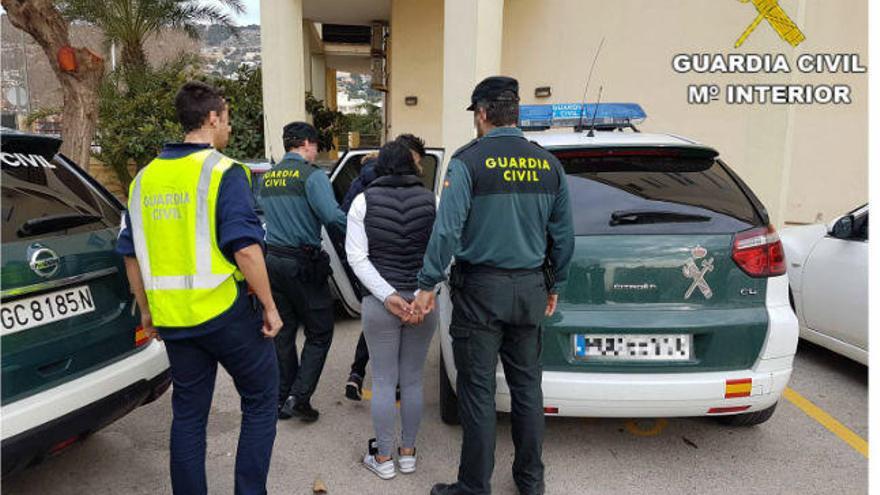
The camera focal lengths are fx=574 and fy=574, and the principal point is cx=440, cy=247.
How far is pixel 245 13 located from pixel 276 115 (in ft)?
25.2

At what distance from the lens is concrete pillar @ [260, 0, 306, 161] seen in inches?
352

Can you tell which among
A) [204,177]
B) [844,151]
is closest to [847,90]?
[844,151]

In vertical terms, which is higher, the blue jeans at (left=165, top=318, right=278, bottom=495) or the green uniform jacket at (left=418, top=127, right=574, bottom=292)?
the green uniform jacket at (left=418, top=127, right=574, bottom=292)

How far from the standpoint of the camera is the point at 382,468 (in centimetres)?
293

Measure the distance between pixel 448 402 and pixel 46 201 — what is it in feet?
7.49

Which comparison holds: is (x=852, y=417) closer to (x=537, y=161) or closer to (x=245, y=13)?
(x=537, y=161)

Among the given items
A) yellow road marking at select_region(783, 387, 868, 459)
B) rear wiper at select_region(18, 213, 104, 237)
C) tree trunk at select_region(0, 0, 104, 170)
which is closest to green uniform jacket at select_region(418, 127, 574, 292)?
rear wiper at select_region(18, 213, 104, 237)

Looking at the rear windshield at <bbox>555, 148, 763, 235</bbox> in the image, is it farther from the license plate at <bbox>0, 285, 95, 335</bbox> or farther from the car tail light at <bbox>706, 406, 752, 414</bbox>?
the license plate at <bbox>0, 285, 95, 335</bbox>

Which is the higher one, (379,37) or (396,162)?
(379,37)

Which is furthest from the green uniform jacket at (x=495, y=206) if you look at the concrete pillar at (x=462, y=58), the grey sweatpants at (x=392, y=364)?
the concrete pillar at (x=462, y=58)

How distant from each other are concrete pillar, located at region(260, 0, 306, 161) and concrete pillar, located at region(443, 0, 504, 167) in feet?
8.46

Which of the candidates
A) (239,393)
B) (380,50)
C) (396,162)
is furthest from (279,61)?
(239,393)

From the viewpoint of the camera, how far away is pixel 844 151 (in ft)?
28.9

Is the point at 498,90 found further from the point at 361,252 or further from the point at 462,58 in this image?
the point at 462,58
